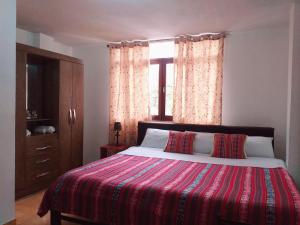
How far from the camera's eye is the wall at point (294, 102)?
9.36 ft

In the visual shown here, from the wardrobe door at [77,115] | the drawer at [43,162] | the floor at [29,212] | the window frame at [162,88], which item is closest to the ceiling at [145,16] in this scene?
the window frame at [162,88]

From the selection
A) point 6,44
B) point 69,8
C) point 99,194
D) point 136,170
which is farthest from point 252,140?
point 6,44

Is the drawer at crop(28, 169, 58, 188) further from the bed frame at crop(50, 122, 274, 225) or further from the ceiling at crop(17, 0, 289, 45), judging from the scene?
the ceiling at crop(17, 0, 289, 45)

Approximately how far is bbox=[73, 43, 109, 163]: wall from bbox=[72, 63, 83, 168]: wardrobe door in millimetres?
482

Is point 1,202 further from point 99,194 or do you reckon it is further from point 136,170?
point 136,170

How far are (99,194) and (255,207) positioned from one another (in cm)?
126

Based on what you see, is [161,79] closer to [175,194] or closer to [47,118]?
[47,118]

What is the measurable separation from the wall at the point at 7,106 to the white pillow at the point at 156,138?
2.02 m

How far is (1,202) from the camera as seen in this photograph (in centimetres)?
234

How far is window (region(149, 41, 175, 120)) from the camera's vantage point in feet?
14.3

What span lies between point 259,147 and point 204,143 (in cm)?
74

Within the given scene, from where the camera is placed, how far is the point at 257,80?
3799mm

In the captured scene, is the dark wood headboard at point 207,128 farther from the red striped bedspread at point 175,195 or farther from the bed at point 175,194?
the red striped bedspread at point 175,195

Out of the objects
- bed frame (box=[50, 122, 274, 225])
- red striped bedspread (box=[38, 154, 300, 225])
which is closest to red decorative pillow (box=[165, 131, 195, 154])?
bed frame (box=[50, 122, 274, 225])
